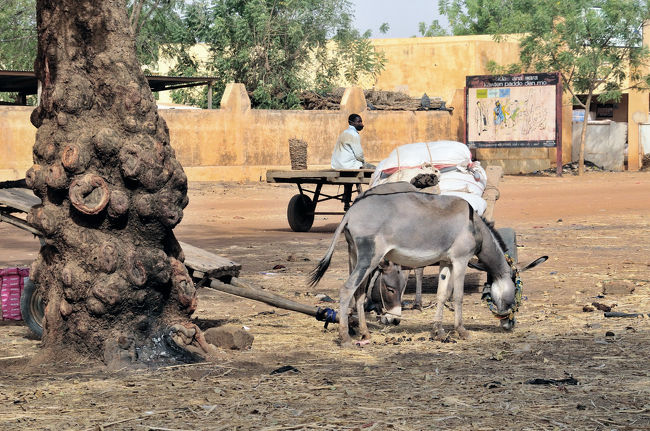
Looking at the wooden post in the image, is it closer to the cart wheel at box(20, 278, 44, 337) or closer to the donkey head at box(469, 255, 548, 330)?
the donkey head at box(469, 255, 548, 330)

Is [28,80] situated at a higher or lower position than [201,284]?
higher

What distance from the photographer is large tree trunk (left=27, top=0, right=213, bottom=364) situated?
699 centimetres

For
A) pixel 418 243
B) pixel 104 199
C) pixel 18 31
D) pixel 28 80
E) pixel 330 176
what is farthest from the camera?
pixel 18 31

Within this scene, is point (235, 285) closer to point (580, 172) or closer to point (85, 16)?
point (85, 16)

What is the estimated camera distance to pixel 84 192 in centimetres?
695

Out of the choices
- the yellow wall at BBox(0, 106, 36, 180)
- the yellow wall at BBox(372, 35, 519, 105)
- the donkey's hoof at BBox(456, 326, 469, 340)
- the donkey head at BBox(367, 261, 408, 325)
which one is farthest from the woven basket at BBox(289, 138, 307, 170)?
the yellow wall at BBox(372, 35, 519, 105)

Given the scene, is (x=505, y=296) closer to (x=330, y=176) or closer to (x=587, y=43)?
(x=330, y=176)

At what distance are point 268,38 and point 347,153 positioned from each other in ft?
63.4

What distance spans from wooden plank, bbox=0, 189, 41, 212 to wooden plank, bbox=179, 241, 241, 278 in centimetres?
143

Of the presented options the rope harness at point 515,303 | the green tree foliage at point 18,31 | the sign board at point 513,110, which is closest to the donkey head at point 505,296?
the rope harness at point 515,303

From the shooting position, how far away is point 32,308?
→ 8.17m

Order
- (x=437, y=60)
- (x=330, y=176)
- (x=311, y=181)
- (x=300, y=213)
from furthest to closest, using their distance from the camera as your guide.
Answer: (x=437, y=60)
(x=300, y=213)
(x=311, y=181)
(x=330, y=176)

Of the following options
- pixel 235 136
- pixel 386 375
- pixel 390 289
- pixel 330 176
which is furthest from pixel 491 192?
pixel 235 136

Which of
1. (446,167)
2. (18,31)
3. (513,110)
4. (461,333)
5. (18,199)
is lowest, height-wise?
(461,333)
